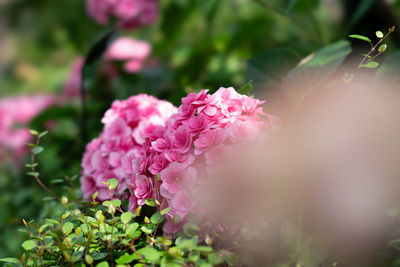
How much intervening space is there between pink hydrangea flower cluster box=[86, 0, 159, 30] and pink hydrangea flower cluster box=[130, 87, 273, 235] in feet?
4.79

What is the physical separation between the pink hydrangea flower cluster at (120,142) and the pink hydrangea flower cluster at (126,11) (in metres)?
1.21

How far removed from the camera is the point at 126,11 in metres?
2.05

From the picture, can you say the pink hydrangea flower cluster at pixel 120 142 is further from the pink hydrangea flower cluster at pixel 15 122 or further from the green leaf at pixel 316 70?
the pink hydrangea flower cluster at pixel 15 122

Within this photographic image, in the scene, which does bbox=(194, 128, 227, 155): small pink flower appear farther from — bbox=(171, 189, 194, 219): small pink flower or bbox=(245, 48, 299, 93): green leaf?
bbox=(245, 48, 299, 93): green leaf

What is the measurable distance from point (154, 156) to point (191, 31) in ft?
9.24

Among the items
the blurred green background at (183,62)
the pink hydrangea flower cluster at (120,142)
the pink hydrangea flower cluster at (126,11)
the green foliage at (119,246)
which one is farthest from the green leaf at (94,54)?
the green foliage at (119,246)

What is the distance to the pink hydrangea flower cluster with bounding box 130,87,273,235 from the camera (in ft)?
2.12

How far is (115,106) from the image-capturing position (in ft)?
3.14

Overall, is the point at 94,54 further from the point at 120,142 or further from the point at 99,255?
the point at 99,255

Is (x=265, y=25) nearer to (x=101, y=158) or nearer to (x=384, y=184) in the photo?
(x=101, y=158)

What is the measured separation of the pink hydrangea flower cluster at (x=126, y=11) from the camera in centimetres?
205

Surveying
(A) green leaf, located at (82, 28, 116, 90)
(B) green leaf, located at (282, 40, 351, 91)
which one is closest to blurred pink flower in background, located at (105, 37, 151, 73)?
(A) green leaf, located at (82, 28, 116, 90)

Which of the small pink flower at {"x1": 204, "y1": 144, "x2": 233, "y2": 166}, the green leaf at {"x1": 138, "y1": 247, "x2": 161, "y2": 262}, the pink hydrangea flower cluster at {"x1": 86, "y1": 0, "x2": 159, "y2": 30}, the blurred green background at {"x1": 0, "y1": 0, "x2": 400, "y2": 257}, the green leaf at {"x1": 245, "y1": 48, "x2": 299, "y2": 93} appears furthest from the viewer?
the pink hydrangea flower cluster at {"x1": 86, "y1": 0, "x2": 159, "y2": 30}

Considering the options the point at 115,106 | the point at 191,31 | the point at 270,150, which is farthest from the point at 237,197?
the point at 191,31
